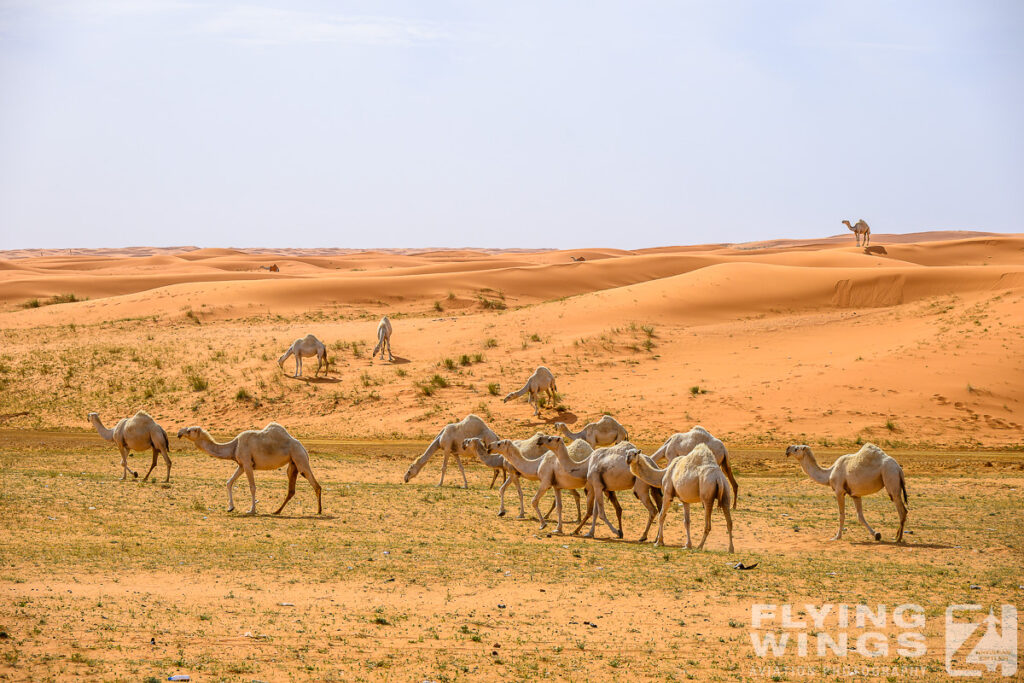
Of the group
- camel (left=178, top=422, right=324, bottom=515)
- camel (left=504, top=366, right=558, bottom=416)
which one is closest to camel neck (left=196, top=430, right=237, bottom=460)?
camel (left=178, top=422, right=324, bottom=515)

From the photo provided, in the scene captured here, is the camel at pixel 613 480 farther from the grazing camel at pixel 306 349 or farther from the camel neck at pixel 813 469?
the grazing camel at pixel 306 349

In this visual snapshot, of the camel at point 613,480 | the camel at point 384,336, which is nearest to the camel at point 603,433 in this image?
the camel at point 613,480

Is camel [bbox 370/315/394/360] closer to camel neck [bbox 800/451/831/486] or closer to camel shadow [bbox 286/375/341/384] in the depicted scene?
camel shadow [bbox 286/375/341/384]

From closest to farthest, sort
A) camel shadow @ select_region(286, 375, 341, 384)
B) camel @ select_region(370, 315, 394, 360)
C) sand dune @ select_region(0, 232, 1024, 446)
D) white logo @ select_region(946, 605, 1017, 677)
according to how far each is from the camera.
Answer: white logo @ select_region(946, 605, 1017, 677)
sand dune @ select_region(0, 232, 1024, 446)
camel shadow @ select_region(286, 375, 341, 384)
camel @ select_region(370, 315, 394, 360)

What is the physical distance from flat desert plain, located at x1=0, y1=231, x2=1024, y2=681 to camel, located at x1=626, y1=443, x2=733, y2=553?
581 millimetres

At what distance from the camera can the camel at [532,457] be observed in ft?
45.6

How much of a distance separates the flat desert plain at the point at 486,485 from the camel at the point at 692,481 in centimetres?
58

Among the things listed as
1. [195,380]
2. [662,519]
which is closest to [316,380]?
[195,380]

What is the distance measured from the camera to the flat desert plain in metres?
8.23

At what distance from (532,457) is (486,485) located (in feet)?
12.9

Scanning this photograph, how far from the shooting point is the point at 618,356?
31.6 metres

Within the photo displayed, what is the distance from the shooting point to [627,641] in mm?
8438

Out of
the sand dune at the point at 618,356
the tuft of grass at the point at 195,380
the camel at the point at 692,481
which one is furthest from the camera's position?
the tuft of grass at the point at 195,380

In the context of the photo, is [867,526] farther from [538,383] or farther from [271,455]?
[538,383]
